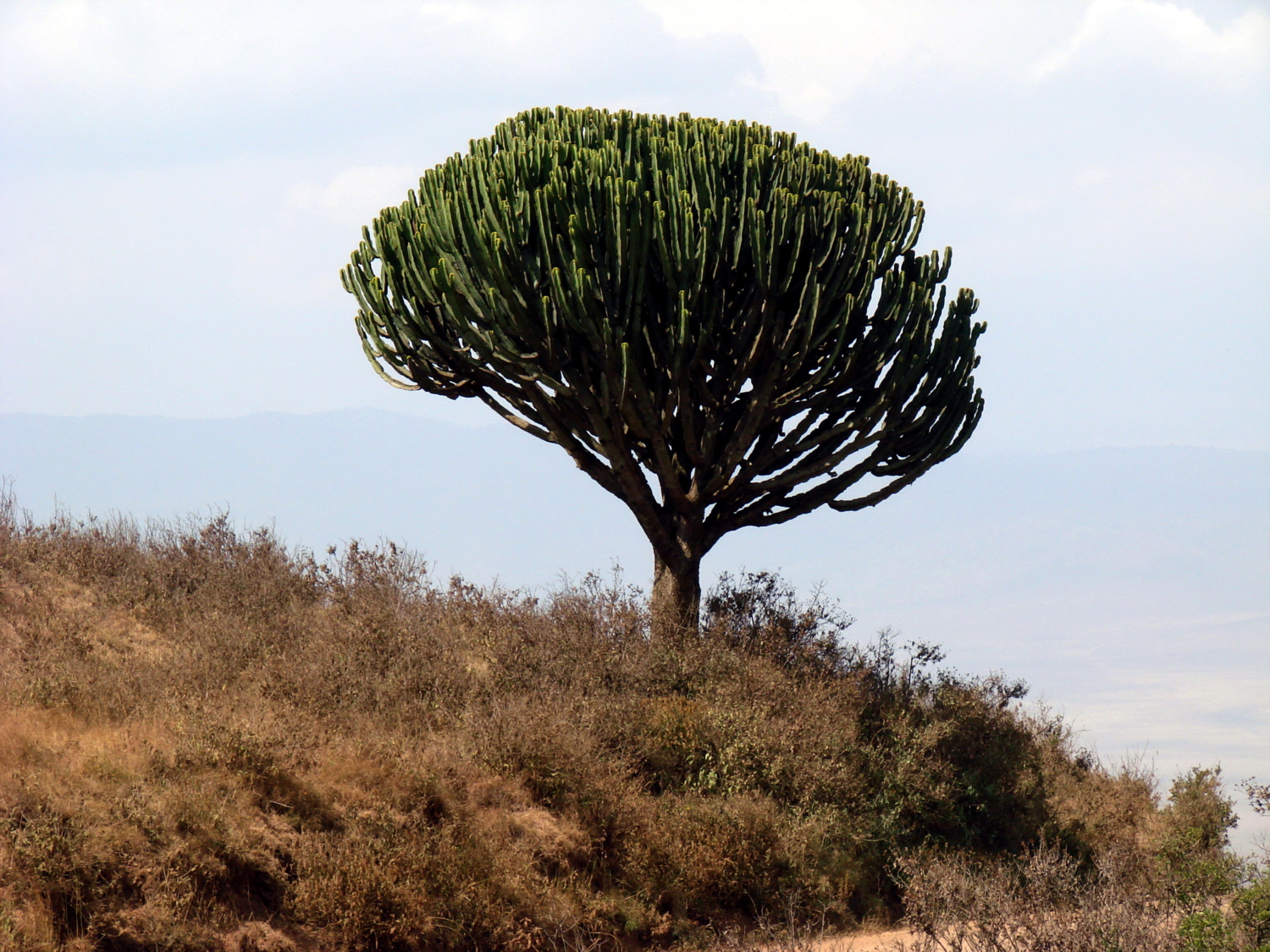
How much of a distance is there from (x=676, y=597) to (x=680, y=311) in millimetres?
3591

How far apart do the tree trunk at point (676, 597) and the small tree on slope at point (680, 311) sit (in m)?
0.03

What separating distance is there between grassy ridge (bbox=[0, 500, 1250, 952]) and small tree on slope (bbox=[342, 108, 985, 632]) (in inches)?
73.5

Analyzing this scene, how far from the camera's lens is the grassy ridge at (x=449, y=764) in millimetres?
8352

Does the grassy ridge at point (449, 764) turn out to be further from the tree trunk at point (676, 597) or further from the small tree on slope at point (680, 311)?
the small tree on slope at point (680, 311)

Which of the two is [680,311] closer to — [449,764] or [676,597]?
[676,597]

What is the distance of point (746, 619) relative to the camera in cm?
1326

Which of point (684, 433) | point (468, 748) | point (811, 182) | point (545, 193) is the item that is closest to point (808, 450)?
point (684, 433)

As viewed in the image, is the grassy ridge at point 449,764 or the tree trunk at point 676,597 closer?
the grassy ridge at point 449,764

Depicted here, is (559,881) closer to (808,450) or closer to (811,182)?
(808,450)

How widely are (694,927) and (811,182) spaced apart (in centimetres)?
791

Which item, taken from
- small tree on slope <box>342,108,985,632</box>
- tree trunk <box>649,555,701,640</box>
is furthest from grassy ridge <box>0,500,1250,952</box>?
small tree on slope <box>342,108,985,632</box>

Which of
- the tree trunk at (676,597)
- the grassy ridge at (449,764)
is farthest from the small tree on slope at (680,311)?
the grassy ridge at (449,764)

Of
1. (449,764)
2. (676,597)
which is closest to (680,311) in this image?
(676,597)

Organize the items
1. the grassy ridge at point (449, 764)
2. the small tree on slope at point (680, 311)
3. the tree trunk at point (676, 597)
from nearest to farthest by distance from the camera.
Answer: the grassy ridge at point (449, 764)
the small tree on slope at point (680, 311)
the tree trunk at point (676, 597)
